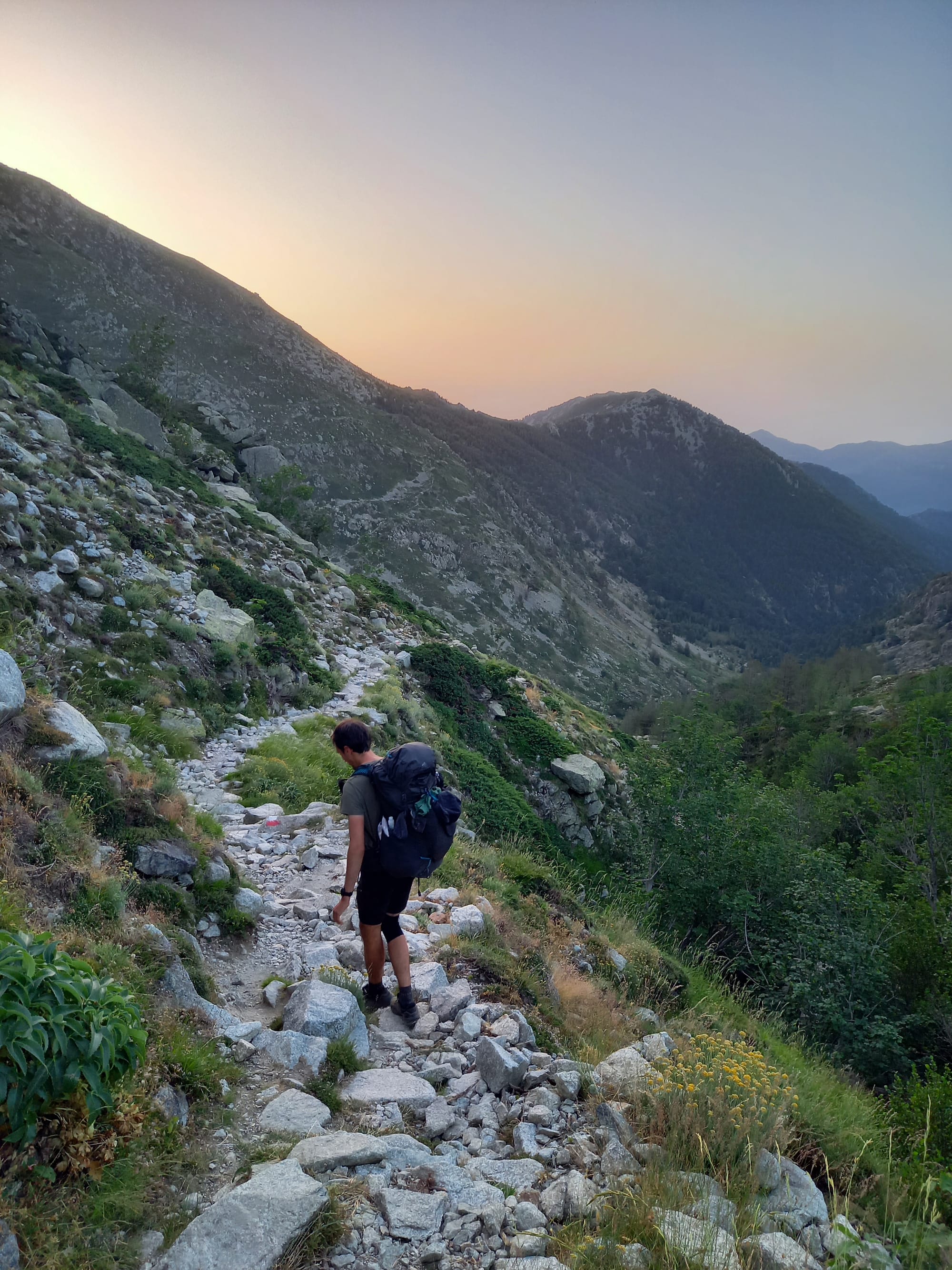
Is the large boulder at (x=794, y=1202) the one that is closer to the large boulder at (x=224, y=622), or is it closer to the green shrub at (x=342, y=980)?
the green shrub at (x=342, y=980)

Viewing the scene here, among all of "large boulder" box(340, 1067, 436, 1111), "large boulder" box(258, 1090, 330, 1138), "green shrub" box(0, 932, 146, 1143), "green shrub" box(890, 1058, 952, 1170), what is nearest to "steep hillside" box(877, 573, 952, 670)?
"green shrub" box(890, 1058, 952, 1170)

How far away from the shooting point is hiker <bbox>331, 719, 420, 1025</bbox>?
4.71 meters

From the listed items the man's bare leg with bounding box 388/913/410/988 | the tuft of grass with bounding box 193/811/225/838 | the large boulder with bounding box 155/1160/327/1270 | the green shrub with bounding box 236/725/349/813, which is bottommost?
the green shrub with bounding box 236/725/349/813

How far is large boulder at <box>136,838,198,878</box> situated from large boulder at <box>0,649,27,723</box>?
1.51 metres

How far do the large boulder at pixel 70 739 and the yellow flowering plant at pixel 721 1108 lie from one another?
514cm

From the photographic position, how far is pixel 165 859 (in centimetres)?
582

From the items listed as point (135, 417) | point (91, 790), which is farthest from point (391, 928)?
point (135, 417)

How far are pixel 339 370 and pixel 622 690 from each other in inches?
2763

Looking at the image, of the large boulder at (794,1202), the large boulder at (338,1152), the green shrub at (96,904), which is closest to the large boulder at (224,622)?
the green shrub at (96,904)

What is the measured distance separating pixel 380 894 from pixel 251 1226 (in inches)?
86.6

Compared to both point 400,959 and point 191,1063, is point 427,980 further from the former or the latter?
point 191,1063

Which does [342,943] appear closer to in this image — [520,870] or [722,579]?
[520,870]

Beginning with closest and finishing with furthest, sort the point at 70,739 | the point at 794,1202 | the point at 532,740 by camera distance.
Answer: the point at 794,1202
the point at 70,739
the point at 532,740

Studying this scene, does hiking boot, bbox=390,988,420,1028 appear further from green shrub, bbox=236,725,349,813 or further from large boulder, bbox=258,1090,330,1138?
green shrub, bbox=236,725,349,813
